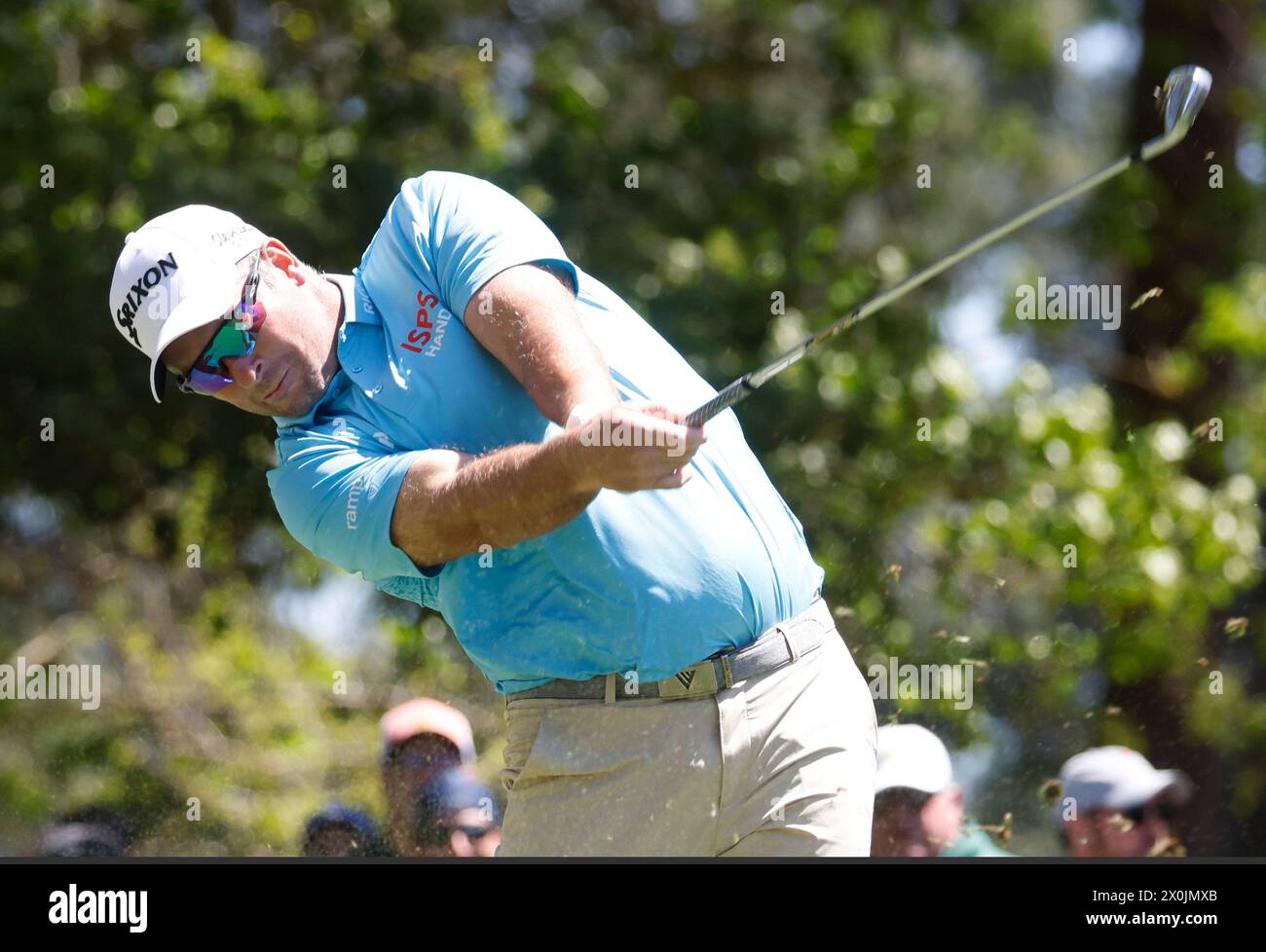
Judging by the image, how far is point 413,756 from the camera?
456 cm

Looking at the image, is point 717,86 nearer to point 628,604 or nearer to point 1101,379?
point 1101,379

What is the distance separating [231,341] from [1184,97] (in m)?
1.70

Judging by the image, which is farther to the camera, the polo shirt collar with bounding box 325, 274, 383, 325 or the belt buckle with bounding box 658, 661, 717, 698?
the polo shirt collar with bounding box 325, 274, 383, 325

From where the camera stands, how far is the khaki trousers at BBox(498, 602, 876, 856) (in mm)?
2721

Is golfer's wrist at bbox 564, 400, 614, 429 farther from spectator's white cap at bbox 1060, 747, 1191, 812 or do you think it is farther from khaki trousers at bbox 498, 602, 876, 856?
spectator's white cap at bbox 1060, 747, 1191, 812

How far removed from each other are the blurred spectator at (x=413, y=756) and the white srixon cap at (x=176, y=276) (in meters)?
1.94

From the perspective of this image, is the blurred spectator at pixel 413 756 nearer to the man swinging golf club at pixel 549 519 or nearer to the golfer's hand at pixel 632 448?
the man swinging golf club at pixel 549 519

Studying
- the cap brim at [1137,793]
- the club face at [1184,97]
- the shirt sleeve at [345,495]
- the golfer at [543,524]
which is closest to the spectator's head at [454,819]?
the golfer at [543,524]

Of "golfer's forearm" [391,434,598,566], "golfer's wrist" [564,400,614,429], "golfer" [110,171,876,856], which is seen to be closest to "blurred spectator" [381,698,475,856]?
"golfer" [110,171,876,856]

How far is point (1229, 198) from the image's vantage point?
8375 millimetres

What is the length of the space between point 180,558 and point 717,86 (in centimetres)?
394

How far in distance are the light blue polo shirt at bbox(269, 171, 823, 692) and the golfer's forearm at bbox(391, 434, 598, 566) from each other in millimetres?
52

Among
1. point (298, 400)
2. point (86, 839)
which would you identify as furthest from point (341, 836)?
point (298, 400)

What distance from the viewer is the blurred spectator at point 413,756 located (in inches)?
179
